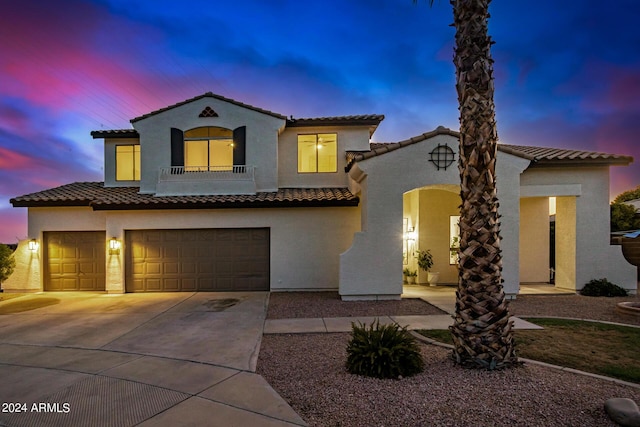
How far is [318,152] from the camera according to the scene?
15.1 metres

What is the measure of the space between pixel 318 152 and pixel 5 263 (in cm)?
1248

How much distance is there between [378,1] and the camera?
34.7ft

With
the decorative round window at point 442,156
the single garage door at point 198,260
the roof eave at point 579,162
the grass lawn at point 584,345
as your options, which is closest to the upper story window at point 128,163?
the single garage door at point 198,260

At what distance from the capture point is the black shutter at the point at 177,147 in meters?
14.1

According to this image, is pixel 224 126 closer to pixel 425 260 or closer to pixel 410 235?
pixel 410 235

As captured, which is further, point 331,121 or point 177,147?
point 331,121

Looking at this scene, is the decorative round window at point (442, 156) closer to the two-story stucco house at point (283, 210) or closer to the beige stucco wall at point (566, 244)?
the two-story stucco house at point (283, 210)

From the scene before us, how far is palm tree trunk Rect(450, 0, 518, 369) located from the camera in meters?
4.63

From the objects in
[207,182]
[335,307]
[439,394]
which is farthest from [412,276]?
[439,394]

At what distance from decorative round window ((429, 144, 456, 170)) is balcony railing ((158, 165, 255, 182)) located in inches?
284

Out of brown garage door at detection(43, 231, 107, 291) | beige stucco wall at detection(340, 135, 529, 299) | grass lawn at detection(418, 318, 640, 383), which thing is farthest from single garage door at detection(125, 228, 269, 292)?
grass lawn at detection(418, 318, 640, 383)

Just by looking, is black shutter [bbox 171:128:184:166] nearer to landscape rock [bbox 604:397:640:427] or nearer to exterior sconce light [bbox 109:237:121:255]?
exterior sconce light [bbox 109:237:121:255]

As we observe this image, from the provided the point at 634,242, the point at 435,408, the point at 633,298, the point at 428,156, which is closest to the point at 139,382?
the point at 435,408

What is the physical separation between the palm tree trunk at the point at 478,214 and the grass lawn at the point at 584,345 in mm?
1326
